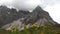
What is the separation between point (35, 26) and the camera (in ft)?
22.8

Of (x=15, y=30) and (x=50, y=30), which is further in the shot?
(x=50, y=30)

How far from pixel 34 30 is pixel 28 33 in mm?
250

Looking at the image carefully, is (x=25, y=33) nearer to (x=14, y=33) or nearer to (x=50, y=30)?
(x=14, y=33)

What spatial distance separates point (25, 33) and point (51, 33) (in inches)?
51.2

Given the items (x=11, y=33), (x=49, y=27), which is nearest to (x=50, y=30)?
(x=49, y=27)

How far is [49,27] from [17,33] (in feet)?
4.89

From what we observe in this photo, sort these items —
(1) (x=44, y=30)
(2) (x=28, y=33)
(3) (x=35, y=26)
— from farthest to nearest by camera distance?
(1) (x=44, y=30) → (2) (x=28, y=33) → (3) (x=35, y=26)

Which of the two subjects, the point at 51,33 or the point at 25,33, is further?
the point at 51,33

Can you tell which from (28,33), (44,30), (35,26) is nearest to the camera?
(35,26)

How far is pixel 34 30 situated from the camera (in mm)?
7375

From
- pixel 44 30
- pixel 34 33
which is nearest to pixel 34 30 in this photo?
pixel 34 33

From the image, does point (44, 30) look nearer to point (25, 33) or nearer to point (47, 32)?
point (47, 32)

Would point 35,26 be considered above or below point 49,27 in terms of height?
Answer: below

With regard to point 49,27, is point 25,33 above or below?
below
